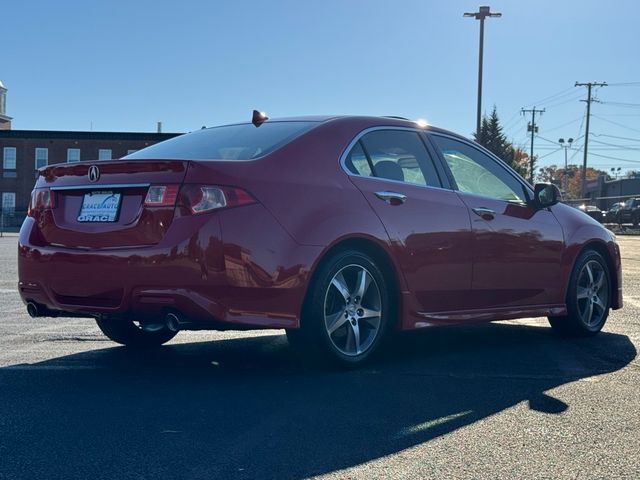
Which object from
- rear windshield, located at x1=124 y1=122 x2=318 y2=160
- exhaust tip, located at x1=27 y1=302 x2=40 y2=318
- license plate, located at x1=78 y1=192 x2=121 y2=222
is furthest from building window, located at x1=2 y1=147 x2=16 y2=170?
license plate, located at x1=78 y1=192 x2=121 y2=222

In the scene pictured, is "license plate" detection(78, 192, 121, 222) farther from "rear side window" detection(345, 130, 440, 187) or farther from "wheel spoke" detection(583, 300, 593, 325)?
"wheel spoke" detection(583, 300, 593, 325)

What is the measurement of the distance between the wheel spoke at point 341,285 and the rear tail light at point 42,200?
5.83 ft

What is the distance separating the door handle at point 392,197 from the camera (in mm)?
5113

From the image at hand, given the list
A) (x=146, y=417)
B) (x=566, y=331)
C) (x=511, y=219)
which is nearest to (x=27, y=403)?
(x=146, y=417)

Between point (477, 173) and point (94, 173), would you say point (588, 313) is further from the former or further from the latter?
point (94, 173)

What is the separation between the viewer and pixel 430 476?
2.98m

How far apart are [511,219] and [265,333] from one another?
2276 mm

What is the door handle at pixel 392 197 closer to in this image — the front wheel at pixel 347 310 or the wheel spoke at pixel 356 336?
the front wheel at pixel 347 310

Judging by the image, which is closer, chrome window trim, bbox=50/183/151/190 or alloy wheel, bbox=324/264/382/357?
chrome window trim, bbox=50/183/151/190

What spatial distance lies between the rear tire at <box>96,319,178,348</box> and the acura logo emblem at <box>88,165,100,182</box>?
1357mm

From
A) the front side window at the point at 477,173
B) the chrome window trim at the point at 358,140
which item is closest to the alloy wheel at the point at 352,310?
the chrome window trim at the point at 358,140

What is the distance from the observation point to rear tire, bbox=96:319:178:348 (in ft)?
18.8

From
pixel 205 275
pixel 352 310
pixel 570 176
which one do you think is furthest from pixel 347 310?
pixel 570 176

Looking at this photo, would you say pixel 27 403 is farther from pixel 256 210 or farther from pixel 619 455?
pixel 619 455
